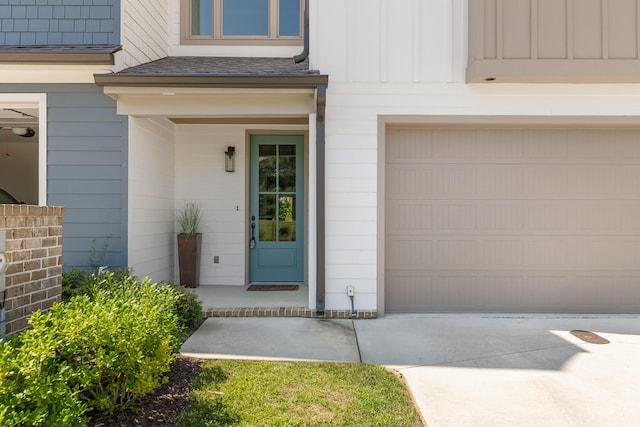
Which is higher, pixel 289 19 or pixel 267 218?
pixel 289 19

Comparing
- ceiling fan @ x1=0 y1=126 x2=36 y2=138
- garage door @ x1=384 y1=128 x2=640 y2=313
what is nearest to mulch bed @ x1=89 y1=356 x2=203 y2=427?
garage door @ x1=384 y1=128 x2=640 y2=313

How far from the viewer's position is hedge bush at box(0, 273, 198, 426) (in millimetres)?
1881

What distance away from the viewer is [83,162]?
455 centimetres

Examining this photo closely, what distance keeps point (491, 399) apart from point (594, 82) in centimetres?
396

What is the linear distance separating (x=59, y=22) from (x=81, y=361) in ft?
13.4

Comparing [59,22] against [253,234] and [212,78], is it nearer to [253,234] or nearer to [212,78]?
[212,78]

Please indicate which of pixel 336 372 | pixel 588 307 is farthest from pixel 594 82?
pixel 336 372

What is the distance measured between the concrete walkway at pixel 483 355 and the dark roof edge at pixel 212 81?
2.60 meters

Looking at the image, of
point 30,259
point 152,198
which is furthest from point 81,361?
point 152,198

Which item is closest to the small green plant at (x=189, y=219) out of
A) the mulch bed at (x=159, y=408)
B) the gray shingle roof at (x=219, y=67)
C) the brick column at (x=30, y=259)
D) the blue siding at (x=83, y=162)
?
the blue siding at (x=83, y=162)

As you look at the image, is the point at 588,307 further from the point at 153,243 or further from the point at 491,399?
the point at 153,243

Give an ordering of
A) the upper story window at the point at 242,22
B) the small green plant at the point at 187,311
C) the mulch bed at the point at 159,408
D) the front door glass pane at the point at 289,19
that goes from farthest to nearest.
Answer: the front door glass pane at the point at 289,19, the upper story window at the point at 242,22, the small green plant at the point at 187,311, the mulch bed at the point at 159,408

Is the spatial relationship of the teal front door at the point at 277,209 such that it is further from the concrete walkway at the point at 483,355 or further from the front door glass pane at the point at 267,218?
the concrete walkway at the point at 483,355

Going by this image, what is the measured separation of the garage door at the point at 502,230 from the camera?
5.05 metres
